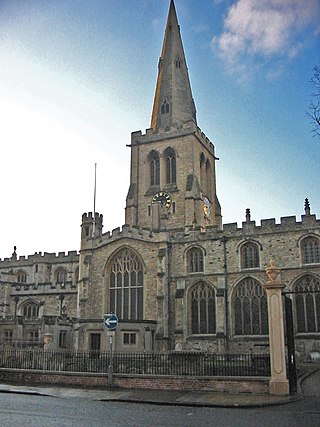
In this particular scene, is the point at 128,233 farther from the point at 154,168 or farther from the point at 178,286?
the point at 154,168

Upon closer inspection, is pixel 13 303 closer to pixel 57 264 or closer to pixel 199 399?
pixel 57 264

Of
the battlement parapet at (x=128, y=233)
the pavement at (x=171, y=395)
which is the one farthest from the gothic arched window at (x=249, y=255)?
the pavement at (x=171, y=395)

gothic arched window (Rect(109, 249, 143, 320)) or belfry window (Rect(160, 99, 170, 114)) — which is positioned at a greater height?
belfry window (Rect(160, 99, 170, 114))

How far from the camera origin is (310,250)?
1255 inches

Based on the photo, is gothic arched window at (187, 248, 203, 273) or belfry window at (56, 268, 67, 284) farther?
belfry window at (56, 268, 67, 284)

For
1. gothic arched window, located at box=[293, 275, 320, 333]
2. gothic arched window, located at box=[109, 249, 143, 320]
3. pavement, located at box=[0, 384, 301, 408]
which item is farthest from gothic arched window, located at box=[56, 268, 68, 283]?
pavement, located at box=[0, 384, 301, 408]

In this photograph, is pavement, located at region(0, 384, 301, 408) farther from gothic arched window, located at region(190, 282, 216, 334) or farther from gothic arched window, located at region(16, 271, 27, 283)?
gothic arched window, located at region(16, 271, 27, 283)

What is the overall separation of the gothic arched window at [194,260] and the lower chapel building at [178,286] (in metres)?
0.07

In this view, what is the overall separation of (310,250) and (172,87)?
24.5 m

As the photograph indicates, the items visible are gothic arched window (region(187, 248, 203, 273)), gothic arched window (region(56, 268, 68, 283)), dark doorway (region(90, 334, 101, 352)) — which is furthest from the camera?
gothic arched window (region(56, 268, 68, 283))

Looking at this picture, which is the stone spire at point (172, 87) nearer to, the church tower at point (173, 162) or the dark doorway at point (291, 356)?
the church tower at point (173, 162)

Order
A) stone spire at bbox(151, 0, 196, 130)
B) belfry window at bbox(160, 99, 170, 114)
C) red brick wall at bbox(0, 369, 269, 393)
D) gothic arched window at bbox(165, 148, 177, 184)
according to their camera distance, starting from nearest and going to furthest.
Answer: red brick wall at bbox(0, 369, 269, 393), gothic arched window at bbox(165, 148, 177, 184), stone spire at bbox(151, 0, 196, 130), belfry window at bbox(160, 99, 170, 114)

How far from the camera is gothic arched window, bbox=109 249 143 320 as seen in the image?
35594 millimetres

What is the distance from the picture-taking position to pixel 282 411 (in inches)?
488
